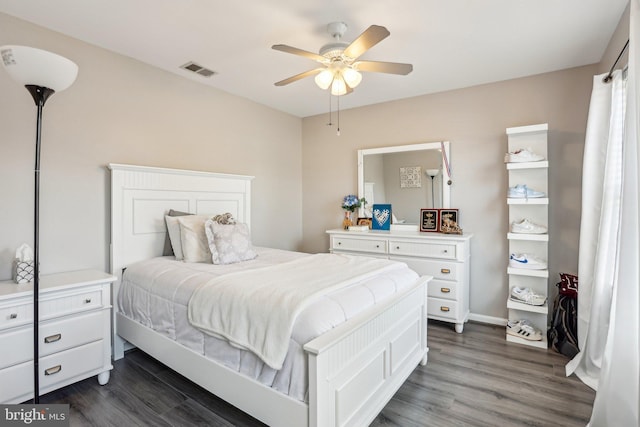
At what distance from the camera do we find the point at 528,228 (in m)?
3.15

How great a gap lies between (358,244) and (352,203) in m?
0.64

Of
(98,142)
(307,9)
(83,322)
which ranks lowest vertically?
(83,322)

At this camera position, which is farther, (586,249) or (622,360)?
(586,249)

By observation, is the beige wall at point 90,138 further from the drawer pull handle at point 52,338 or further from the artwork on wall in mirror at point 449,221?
the artwork on wall in mirror at point 449,221

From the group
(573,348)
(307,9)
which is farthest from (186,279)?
(573,348)

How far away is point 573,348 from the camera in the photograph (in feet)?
8.91

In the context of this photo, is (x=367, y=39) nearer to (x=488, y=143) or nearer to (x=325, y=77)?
(x=325, y=77)

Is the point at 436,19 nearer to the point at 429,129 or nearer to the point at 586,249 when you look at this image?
the point at 429,129

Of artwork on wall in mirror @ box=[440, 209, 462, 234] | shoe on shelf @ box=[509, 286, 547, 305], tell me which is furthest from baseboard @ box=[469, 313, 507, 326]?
artwork on wall in mirror @ box=[440, 209, 462, 234]

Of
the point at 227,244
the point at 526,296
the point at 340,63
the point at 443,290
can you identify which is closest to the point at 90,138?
the point at 227,244

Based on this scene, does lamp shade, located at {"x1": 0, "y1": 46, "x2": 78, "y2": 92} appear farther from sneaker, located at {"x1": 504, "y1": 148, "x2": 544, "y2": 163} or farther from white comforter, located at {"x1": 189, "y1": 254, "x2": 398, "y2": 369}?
sneaker, located at {"x1": 504, "y1": 148, "x2": 544, "y2": 163}

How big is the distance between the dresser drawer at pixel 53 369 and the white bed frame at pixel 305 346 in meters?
0.30

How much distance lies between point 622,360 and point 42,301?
3.23 metres

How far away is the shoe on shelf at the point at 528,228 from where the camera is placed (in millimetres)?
3130
